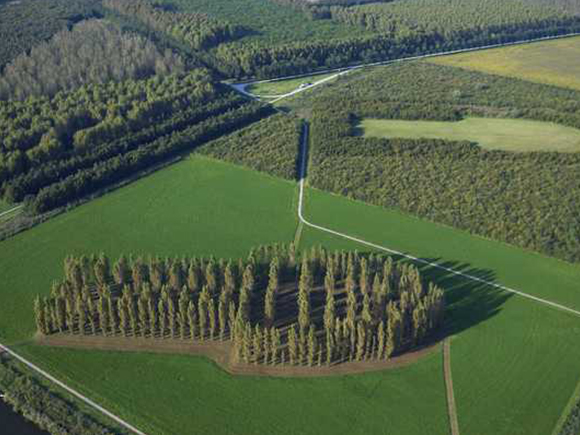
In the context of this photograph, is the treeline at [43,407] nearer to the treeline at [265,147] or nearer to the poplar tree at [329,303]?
the poplar tree at [329,303]

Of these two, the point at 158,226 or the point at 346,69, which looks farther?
the point at 346,69

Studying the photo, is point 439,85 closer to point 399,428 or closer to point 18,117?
point 18,117

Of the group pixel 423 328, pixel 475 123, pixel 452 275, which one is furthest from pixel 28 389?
pixel 475 123

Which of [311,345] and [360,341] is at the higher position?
[360,341]

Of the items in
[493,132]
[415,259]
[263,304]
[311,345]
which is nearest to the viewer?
[311,345]

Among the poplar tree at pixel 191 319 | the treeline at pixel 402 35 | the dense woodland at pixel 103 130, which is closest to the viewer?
the poplar tree at pixel 191 319

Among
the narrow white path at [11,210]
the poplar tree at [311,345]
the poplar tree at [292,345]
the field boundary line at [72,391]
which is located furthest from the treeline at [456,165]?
the field boundary line at [72,391]

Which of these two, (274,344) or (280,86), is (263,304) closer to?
(274,344)

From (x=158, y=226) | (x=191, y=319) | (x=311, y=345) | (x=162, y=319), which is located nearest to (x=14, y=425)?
(x=162, y=319)
